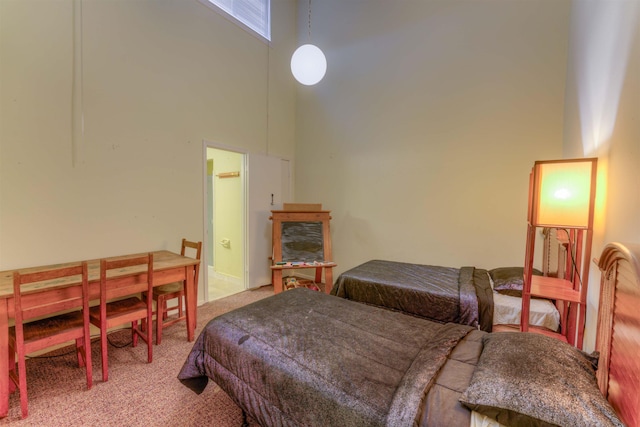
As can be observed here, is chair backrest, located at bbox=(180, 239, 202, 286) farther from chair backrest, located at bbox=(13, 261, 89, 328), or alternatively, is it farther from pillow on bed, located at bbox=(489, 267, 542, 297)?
pillow on bed, located at bbox=(489, 267, 542, 297)

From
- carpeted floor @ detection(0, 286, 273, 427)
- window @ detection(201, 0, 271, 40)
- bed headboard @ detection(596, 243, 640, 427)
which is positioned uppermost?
window @ detection(201, 0, 271, 40)

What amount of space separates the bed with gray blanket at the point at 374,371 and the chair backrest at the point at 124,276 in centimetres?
89

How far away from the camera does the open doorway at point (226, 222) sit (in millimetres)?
4168

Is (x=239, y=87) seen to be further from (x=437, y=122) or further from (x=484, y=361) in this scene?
(x=484, y=361)

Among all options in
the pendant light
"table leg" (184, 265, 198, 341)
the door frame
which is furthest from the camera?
the door frame

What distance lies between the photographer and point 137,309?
2250 millimetres

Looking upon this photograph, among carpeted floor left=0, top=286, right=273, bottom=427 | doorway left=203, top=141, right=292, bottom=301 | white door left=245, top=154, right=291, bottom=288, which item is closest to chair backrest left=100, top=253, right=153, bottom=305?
carpeted floor left=0, top=286, right=273, bottom=427

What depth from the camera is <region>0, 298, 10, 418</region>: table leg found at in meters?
1.65

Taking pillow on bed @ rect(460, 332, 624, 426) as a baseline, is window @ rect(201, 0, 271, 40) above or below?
above

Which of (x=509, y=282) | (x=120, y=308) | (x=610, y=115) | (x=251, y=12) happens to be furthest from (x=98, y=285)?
(x=251, y=12)

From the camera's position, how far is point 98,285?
6.72 ft

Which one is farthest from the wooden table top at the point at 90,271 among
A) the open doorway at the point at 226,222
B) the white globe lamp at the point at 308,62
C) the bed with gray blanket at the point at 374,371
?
the white globe lamp at the point at 308,62

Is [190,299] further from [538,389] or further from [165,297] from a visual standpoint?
[538,389]

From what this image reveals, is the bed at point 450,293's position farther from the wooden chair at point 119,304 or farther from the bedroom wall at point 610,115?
the wooden chair at point 119,304
